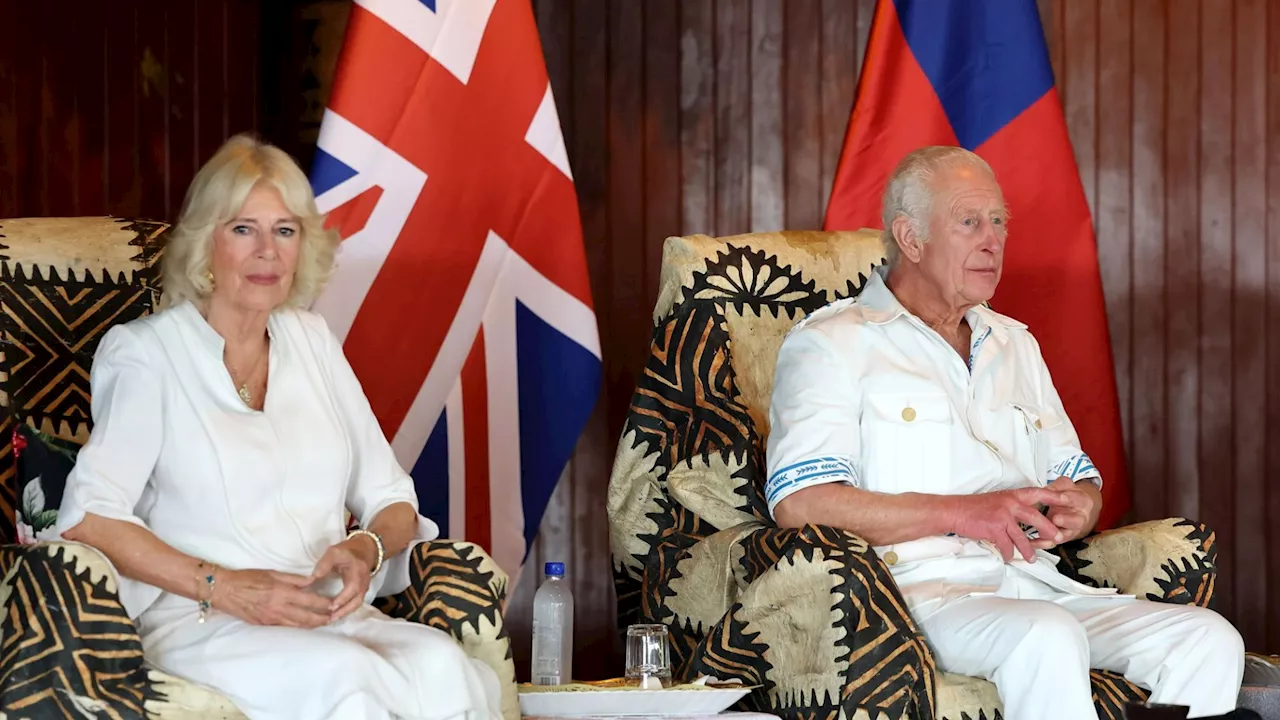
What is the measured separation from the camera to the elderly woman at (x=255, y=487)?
7.20 ft

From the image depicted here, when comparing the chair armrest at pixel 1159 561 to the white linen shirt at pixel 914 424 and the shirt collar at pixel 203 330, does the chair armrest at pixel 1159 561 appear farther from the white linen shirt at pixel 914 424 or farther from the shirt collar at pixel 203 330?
the shirt collar at pixel 203 330

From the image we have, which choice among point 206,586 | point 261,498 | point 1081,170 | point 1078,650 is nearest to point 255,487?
point 261,498

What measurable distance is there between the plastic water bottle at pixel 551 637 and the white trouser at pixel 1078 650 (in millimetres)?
884

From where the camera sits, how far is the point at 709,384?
3.02 meters

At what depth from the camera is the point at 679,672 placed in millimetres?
2834

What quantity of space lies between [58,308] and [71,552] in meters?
0.74

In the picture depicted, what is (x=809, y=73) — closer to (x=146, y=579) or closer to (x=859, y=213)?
(x=859, y=213)

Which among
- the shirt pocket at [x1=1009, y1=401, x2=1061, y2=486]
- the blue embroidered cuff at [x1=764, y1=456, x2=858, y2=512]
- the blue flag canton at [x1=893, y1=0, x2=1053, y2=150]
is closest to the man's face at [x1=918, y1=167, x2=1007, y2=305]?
the shirt pocket at [x1=1009, y1=401, x2=1061, y2=486]

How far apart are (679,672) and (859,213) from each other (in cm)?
142

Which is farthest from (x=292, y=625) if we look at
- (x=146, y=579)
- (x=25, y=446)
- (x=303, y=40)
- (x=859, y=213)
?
(x=303, y=40)

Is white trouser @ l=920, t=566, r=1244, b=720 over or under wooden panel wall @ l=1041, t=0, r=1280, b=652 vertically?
under

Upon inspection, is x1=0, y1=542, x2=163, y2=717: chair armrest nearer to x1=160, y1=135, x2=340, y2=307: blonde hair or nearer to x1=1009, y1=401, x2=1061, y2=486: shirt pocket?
x1=160, y1=135, x2=340, y2=307: blonde hair

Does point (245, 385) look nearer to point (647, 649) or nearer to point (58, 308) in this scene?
point (58, 308)

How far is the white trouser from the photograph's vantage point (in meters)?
2.40
